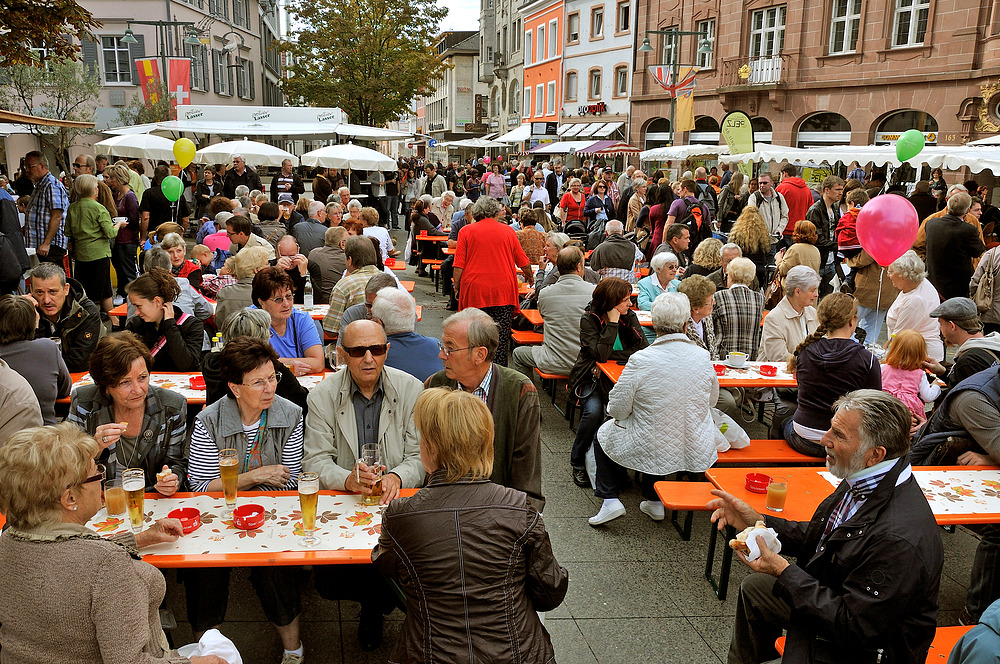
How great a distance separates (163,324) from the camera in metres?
4.80

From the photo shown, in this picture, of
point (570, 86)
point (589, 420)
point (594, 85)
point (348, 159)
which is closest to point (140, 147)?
point (348, 159)

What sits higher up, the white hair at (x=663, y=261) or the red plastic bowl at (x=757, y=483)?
the white hair at (x=663, y=261)

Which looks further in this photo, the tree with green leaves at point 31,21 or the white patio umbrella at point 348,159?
the white patio umbrella at point 348,159

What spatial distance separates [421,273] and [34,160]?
6468mm

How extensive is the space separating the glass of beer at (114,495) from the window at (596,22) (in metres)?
A: 38.6

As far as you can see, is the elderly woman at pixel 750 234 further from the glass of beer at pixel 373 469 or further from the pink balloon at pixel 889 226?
the glass of beer at pixel 373 469

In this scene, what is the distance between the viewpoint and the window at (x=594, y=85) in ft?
125

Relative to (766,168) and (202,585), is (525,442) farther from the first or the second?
(766,168)

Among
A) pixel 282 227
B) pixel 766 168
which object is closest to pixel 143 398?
pixel 282 227

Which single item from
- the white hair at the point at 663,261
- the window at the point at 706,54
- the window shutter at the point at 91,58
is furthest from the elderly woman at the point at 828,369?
the window shutter at the point at 91,58

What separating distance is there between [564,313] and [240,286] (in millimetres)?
2496

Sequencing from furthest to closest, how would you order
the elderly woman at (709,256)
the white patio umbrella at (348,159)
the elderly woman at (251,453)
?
1. the white patio umbrella at (348,159)
2. the elderly woman at (709,256)
3. the elderly woman at (251,453)

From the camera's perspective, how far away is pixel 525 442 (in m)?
3.19

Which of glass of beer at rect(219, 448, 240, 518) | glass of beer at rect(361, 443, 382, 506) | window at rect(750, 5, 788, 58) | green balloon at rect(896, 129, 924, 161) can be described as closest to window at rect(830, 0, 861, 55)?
window at rect(750, 5, 788, 58)
